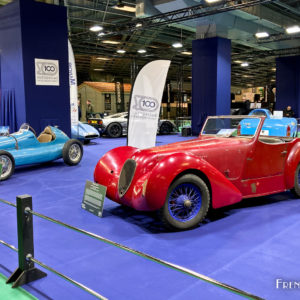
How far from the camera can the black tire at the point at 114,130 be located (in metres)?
15.5

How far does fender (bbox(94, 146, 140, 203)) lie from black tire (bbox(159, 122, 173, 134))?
12.4 m

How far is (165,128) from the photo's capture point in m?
17.2

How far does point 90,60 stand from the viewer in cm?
2545

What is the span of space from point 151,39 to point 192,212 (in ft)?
53.8

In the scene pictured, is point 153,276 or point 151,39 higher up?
point 151,39

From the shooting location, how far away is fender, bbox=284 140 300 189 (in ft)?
16.0

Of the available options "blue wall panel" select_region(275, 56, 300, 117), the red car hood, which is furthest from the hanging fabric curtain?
"blue wall panel" select_region(275, 56, 300, 117)

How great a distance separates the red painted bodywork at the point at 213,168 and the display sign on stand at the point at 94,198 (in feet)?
0.38

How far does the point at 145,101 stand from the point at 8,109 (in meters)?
4.61

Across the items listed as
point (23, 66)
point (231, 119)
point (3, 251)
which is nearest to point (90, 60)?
point (23, 66)

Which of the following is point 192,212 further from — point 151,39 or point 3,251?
point 151,39

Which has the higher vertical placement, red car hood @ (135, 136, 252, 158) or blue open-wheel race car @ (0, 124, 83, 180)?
red car hood @ (135, 136, 252, 158)

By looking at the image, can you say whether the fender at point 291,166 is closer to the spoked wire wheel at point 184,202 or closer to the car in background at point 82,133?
the spoked wire wheel at point 184,202

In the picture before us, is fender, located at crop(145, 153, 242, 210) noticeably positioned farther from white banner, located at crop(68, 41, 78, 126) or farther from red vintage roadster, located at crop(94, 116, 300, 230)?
white banner, located at crop(68, 41, 78, 126)
